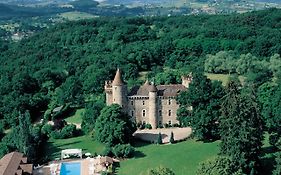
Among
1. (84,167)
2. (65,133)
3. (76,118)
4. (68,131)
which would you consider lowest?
(76,118)

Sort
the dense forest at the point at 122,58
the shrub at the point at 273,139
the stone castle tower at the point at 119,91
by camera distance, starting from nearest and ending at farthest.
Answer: the shrub at the point at 273,139 → the stone castle tower at the point at 119,91 → the dense forest at the point at 122,58

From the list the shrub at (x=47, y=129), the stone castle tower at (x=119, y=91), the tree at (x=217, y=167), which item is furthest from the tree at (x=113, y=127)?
the tree at (x=217, y=167)

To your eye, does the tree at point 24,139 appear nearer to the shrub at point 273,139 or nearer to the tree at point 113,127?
the tree at point 113,127

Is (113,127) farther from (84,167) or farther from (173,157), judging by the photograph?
(173,157)

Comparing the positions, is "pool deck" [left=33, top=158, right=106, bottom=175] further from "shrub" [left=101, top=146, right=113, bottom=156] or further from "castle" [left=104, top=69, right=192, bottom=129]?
"castle" [left=104, top=69, right=192, bottom=129]

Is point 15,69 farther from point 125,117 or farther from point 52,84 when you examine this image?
point 125,117

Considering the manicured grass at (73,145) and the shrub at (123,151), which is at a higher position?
the shrub at (123,151)

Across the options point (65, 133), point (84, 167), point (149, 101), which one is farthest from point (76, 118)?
point (84, 167)
